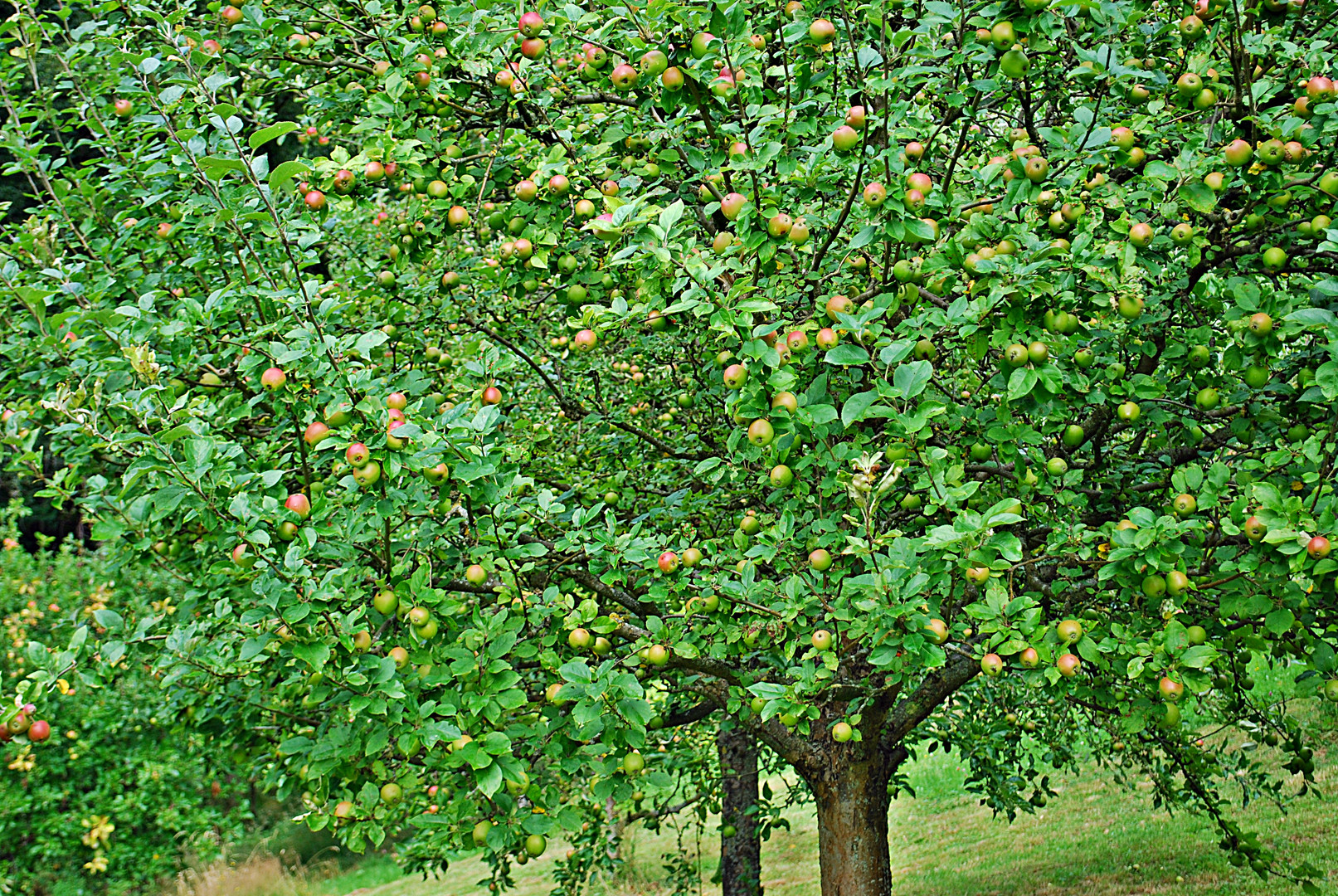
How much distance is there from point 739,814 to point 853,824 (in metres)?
2.31

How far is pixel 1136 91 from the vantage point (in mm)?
2629

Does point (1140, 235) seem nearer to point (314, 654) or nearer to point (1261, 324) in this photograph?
point (1261, 324)

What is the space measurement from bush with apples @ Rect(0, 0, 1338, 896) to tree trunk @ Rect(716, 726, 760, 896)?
2.15m

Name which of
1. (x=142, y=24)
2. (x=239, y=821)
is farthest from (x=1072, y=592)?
(x=239, y=821)

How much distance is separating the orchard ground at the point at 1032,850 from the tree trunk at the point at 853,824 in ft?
6.99

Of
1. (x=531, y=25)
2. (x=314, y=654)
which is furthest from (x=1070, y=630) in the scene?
(x=531, y=25)

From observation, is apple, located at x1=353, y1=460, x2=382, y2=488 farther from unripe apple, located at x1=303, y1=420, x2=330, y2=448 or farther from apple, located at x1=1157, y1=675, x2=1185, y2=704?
apple, located at x1=1157, y1=675, x2=1185, y2=704

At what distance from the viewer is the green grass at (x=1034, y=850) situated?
6.18 m

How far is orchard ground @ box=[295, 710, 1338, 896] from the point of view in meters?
6.20

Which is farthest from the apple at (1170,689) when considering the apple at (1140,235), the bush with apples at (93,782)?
the bush with apples at (93,782)

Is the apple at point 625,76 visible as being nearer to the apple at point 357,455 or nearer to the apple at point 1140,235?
the apple at point 357,455

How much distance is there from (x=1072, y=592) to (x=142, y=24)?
4.52 metres

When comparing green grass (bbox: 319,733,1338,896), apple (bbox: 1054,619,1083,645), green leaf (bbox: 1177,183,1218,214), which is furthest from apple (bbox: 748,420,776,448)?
green grass (bbox: 319,733,1338,896)

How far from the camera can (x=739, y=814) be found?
19.8 ft
